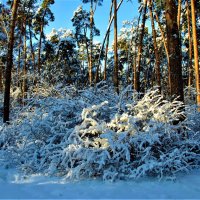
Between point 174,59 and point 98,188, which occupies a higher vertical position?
point 174,59

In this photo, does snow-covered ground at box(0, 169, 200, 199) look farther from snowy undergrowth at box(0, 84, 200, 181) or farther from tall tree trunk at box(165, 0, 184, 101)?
tall tree trunk at box(165, 0, 184, 101)

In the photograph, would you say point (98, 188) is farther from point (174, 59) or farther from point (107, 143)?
point (174, 59)

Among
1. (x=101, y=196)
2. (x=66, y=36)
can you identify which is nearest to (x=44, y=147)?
(x=101, y=196)

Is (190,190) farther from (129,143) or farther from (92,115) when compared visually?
Answer: (92,115)

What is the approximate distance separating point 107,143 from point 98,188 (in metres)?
0.79

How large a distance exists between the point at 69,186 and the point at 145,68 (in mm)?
32840

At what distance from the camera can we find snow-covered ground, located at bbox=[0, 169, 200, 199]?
167 inches

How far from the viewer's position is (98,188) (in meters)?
4.65

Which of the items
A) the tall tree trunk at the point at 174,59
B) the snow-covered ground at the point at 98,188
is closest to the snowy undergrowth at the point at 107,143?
the snow-covered ground at the point at 98,188

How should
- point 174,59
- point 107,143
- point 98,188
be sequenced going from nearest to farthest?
point 98,188 < point 107,143 < point 174,59

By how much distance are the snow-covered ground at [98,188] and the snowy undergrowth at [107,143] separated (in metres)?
0.16

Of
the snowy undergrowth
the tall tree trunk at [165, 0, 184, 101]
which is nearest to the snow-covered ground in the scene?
the snowy undergrowth

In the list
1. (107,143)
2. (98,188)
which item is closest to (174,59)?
(107,143)

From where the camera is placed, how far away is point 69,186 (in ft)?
15.7
